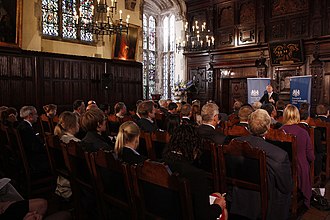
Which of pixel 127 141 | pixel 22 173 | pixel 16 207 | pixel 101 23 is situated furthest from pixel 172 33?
pixel 16 207

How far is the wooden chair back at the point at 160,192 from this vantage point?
1674 millimetres

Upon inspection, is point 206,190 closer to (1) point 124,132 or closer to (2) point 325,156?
(1) point 124,132

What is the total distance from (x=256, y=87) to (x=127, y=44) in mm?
5824

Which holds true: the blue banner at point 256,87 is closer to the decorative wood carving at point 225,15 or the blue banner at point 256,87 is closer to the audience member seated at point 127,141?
the decorative wood carving at point 225,15

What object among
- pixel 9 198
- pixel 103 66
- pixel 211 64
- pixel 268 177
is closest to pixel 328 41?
pixel 211 64

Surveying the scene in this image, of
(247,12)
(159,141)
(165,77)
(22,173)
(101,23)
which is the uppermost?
(247,12)

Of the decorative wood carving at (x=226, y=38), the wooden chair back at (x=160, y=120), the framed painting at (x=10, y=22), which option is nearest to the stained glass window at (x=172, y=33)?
the decorative wood carving at (x=226, y=38)

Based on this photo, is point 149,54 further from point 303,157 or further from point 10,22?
point 303,157

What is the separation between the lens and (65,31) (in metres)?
10.9

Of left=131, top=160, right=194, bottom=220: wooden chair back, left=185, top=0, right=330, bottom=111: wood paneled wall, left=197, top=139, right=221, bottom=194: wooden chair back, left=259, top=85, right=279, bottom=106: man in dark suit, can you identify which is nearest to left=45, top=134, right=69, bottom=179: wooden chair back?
left=131, top=160, right=194, bottom=220: wooden chair back

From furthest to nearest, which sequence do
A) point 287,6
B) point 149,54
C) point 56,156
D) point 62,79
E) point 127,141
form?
1. point 149,54
2. point 287,6
3. point 62,79
4. point 56,156
5. point 127,141

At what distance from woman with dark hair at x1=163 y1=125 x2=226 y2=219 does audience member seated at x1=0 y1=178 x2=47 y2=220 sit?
0.96 meters

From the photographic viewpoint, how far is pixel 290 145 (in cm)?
323

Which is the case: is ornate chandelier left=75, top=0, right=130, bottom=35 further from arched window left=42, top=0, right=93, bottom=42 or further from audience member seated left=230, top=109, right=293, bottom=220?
audience member seated left=230, top=109, right=293, bottom=220
